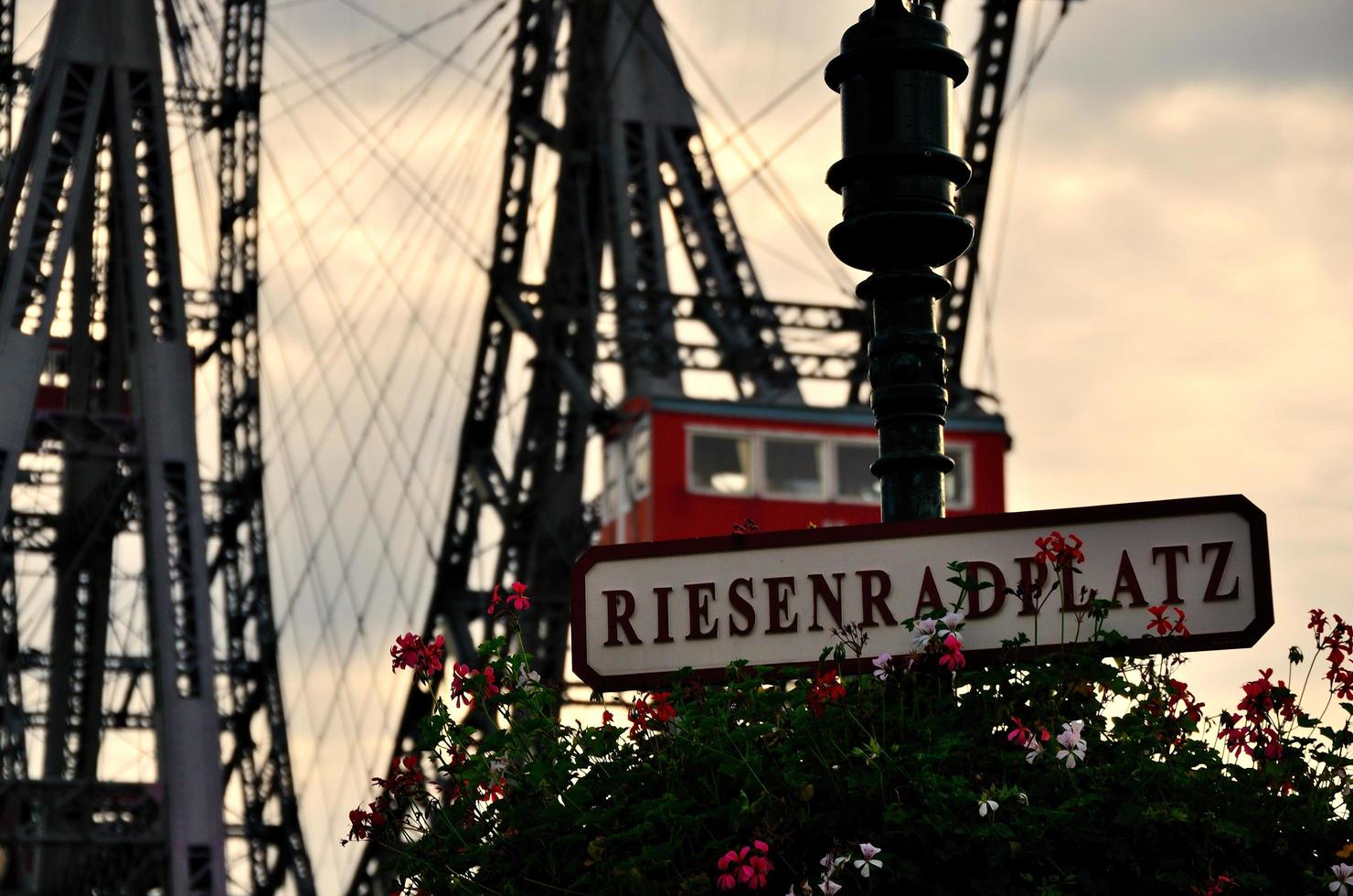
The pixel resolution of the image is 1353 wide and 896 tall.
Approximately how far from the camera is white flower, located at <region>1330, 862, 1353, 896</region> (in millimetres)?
5434

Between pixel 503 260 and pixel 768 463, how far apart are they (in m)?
10.1

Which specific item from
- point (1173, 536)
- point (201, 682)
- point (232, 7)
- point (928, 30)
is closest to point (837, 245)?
point (928, 30)

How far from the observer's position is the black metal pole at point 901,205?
22.0ft

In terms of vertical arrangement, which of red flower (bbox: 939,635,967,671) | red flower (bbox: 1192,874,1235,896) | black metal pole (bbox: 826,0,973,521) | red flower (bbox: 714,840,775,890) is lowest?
red flower (bbox: 1192,874,1235,896)

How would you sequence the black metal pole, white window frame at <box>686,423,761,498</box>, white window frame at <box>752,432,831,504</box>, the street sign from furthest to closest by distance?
white window frame at <box>752,432,831,504</box>
white window frame at <box>686,423,761,498</box>
the black metal pole
the street sign

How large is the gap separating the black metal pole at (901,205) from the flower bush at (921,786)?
931 mm

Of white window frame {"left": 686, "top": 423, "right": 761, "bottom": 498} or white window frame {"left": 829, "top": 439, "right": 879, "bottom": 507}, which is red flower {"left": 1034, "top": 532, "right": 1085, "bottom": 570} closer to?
white window frame {"left": 686, "top": 423, "right": 761, "bottom": 498}

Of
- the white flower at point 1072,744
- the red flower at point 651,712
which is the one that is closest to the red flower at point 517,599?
the red flower at point 651,712

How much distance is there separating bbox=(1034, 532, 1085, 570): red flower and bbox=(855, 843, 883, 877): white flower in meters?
0.78

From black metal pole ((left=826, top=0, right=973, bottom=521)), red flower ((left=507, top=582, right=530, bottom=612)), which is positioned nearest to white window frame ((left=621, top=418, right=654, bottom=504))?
black metal pole ((left=826, top=0, right=973, bottom=521))

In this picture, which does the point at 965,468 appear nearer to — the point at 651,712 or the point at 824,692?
the point at 651,712

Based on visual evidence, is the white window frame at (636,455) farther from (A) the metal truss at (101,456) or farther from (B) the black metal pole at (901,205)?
(B) the black metal pole at (901,205)

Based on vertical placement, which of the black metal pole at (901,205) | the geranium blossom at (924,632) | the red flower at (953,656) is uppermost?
the black metal pole at (901,205)

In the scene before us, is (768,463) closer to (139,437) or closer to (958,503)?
(958,503)
